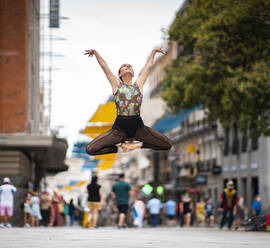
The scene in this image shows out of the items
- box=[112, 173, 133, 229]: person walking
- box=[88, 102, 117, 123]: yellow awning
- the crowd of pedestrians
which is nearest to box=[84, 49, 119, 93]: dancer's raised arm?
box=[88, 102, 117, 123]: yellow awning

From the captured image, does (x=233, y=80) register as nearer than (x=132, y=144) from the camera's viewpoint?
No

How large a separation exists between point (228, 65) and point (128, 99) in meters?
21.0

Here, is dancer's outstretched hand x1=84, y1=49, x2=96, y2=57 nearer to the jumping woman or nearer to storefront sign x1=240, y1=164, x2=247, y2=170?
the jumping woman

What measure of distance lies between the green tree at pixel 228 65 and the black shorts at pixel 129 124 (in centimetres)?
1892

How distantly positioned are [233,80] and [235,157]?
3134 cm

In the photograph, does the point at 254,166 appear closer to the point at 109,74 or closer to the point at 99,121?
the point at 99,121

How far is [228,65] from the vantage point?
104 ft

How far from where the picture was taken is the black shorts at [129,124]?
1071 cm

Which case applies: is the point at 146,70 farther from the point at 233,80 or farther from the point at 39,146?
the point at 39,146

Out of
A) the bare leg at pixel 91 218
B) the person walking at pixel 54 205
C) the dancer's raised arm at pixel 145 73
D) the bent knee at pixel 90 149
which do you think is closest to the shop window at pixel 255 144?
the person walking at pixel 54 205

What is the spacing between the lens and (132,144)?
10781 mm

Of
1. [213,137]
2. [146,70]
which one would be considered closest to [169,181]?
[213,137]

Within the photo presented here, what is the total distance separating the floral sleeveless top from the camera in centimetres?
1093

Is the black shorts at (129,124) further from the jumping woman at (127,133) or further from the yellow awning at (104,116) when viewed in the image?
the yellow awning at (104,116)
